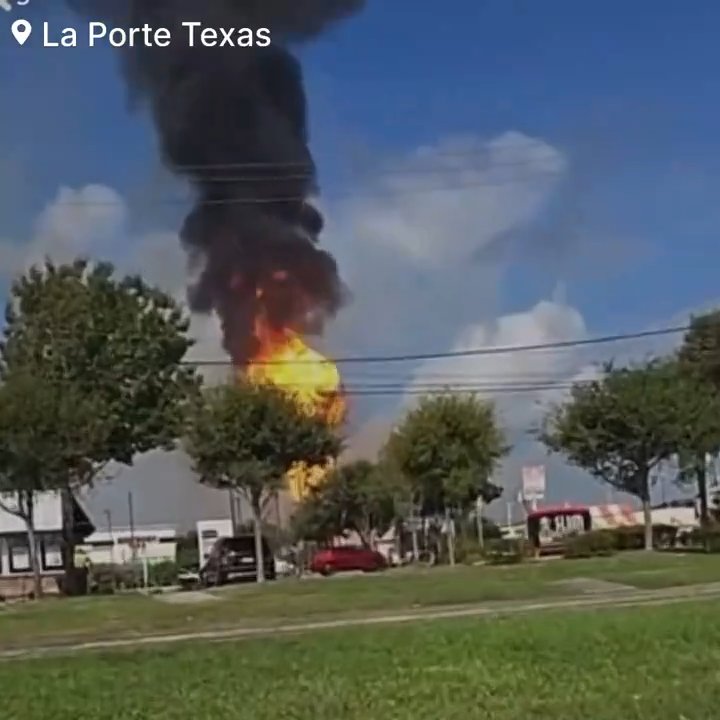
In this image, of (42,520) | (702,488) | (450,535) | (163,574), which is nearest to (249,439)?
(450,535)

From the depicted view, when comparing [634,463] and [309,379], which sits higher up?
[309,379]

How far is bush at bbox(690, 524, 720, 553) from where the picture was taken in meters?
47.8

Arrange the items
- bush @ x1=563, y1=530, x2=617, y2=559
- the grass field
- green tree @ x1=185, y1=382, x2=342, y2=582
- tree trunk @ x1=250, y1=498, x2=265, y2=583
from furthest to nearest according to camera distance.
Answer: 1. green tree @ x1=185, y1=382, x2=342, y2=582
2. bush @ x1=563, y1=530, x2=617, y2=559
3. tree trunk @ x1=250, y1=498, x2=265, y2=583
4. the grass field

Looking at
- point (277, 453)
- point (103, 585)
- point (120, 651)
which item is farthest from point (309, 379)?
point (120, 651)

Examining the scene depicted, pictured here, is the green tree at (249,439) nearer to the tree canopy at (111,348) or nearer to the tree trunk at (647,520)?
the tree canopy at (111,348)

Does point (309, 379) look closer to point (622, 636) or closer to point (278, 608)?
Result: point (278, 608)

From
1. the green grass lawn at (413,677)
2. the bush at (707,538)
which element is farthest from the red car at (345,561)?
the green grass lawn at (413,677)

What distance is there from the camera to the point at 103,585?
57.3 meters

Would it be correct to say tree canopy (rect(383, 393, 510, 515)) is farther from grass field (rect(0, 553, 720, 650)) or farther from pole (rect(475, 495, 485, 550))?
grass field (rect(0, 553, 720, 650))

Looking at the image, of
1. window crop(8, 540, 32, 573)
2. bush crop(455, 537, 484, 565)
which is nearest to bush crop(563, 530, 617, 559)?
bush crop(455, 537, 484, 565)

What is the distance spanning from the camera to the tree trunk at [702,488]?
2227 inches

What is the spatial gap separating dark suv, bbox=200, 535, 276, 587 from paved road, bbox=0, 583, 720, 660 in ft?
79.0

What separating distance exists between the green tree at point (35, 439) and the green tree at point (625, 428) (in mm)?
15825

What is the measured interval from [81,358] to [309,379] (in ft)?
36.5
